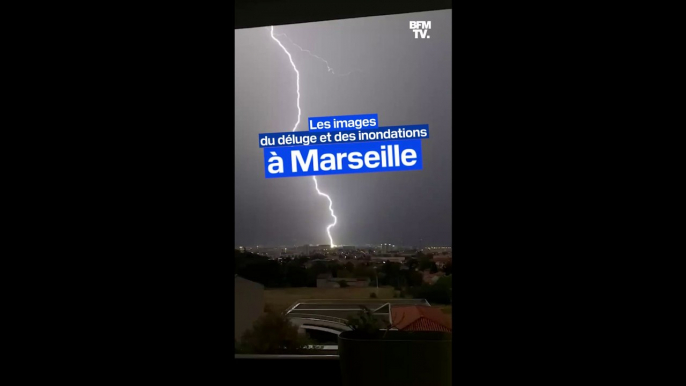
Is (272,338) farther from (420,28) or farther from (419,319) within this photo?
(420,28)

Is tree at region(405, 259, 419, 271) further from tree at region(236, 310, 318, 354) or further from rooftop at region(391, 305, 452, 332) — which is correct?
tree at region(236, 310, 318, 354)

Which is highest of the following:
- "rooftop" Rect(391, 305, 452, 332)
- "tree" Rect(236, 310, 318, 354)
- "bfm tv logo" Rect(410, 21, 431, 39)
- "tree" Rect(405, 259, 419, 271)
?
"bfm tv logo" Rect(410, 21, 431, 39)

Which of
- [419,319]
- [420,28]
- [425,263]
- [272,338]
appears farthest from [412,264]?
[420,28]

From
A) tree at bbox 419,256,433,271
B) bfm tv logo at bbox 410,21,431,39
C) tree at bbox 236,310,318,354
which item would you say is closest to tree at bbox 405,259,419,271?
tree at bbox 419,256,433,271

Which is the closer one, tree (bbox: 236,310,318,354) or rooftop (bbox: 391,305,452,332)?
rooftop (bbox: 391,305,452,332)

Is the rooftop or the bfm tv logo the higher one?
the bfm tv logo

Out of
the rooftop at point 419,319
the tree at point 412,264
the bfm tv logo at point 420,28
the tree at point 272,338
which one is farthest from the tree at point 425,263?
the bfm tv logo at point 420,28
